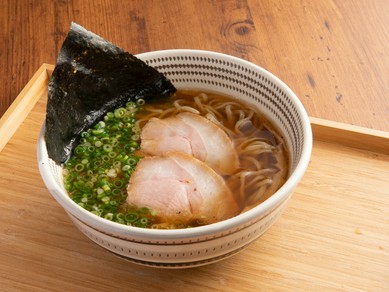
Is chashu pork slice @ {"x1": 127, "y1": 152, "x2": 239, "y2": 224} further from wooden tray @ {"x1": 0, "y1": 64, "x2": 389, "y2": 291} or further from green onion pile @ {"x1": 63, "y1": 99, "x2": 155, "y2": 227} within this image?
wooden tray @ {"x1": 0, "y1": 64, "x2": 389, "y2": 291}

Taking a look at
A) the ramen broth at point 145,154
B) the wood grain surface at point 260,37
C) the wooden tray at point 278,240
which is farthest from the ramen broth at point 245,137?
the wood grain surface at point 260,37

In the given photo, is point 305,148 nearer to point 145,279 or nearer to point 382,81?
point 145,279

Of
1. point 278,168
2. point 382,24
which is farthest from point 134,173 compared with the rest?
point 382,24

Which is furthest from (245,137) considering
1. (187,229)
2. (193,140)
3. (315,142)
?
(187,229)

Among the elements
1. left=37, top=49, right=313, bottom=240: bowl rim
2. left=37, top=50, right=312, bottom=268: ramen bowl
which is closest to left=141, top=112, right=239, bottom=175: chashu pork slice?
left=37, top=50, right=312, bottom=268: ramen bowl

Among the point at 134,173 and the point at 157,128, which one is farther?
the point at 157,128

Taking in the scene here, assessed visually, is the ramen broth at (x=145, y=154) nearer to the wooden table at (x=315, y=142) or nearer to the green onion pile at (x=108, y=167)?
the green onion pile at (x=108, y=167)
